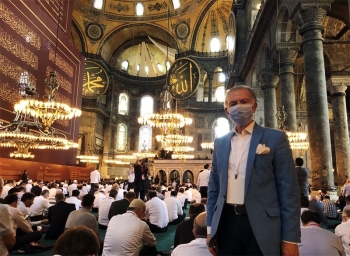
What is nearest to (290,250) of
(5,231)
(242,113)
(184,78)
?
(242,113)

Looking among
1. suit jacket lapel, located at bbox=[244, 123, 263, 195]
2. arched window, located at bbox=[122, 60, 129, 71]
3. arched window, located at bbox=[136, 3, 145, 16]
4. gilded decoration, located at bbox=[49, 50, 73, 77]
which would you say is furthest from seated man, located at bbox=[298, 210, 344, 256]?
arched window, located at bbox=[122, 60, 129, 71]

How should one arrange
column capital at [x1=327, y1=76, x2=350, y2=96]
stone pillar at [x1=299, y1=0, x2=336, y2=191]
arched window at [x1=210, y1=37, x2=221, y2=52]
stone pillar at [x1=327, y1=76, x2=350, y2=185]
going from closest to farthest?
1. stone pillar at [x1=299, y1=0, x2=336, y2=191]
2. stone pillar at [x1=327, y1=76, x2=350, y2=185]
3. column capital at [x1=327, y1=76, x2=350, y2=96]
4. arched window at [x1=210, y1=37, x2=221, y2=52]

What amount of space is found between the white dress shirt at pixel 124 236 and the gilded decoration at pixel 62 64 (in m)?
13.3

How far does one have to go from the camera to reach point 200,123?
2316 centimetres

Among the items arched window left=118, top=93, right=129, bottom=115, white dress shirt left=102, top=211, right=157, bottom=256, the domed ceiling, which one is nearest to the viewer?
white dress shirt left=102, top=211, right=157, bottom=256

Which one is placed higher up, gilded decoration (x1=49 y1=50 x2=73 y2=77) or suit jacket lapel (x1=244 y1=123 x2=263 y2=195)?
gilded decoration (x1=49 y1=50 x2=73 y2=77)

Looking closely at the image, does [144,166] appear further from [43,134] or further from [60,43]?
[60,43]

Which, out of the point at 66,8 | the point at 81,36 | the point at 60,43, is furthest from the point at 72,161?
the point at 81,36

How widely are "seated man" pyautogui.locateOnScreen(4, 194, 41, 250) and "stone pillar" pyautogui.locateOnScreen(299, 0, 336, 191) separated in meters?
5.53

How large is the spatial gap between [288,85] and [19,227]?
7.74 metres

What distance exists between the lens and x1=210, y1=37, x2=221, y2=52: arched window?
23766 mm

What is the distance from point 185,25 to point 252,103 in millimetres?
23736

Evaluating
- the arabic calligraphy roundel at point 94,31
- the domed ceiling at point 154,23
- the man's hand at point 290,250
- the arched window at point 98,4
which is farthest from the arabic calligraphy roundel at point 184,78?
the man's hand at point 290,250

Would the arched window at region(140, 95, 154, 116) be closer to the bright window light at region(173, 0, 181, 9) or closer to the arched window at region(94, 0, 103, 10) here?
the bright window light at region(173, 0, 181, 9)
